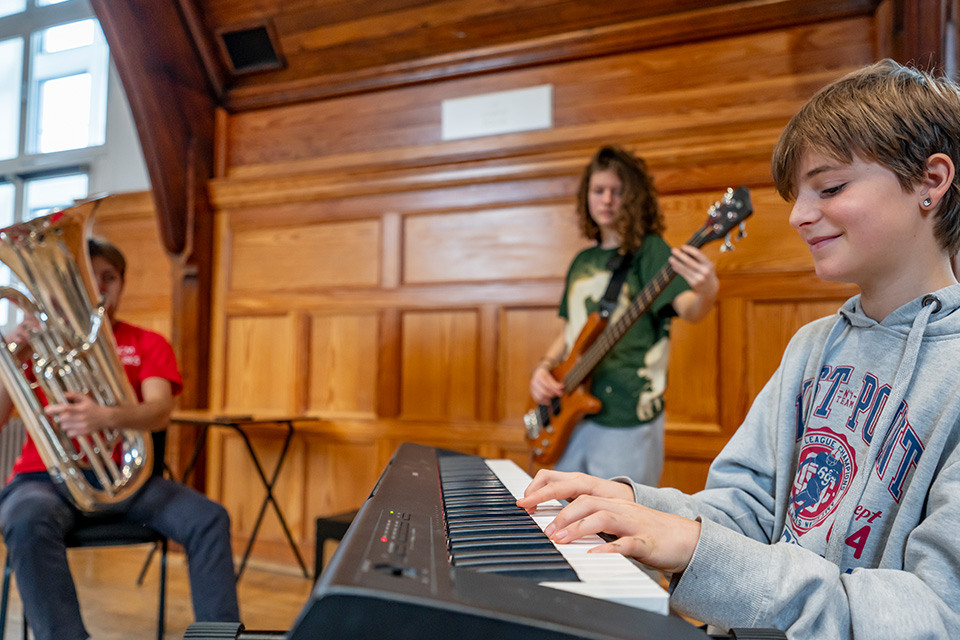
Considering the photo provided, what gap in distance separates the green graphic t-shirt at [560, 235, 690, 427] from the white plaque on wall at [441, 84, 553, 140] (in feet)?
3.34

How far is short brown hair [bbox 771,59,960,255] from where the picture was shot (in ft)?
2.62

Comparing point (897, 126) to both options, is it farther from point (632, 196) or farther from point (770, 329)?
point (770, 329)

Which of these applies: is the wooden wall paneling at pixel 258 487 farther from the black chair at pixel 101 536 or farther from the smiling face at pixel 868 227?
the smiling face at pixel 868 227

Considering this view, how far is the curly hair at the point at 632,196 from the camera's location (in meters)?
2.14

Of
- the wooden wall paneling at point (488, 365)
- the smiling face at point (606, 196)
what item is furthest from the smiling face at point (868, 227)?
the wooden wall paneling at point (488, 365)

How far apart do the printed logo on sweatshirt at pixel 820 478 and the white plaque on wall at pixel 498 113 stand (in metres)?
2.25

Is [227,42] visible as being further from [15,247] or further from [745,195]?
[745,195]

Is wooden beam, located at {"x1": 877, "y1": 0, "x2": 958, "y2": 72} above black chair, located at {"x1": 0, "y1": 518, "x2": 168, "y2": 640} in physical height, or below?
above

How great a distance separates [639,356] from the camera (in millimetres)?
2086

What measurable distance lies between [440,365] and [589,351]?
3.51 ft

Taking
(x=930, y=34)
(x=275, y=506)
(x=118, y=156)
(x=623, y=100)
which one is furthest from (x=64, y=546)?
(x=118, y=156)

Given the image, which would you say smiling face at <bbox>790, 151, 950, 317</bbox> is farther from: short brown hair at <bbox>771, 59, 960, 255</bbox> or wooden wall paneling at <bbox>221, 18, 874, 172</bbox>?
wooden wall paneling at <bbox>221, 18, 874, 172</bbox>

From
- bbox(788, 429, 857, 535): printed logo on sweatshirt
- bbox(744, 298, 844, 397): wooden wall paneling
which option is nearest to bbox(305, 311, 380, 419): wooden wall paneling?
bbox(744, 298, 844, 397): wooden wall paneling

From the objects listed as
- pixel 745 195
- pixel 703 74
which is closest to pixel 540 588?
pixel 745 195
